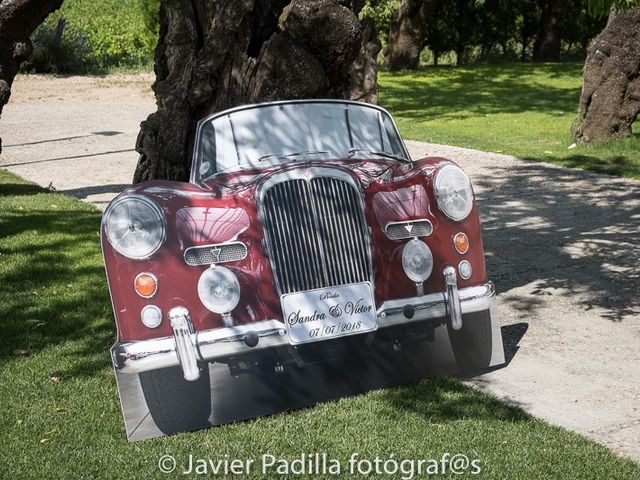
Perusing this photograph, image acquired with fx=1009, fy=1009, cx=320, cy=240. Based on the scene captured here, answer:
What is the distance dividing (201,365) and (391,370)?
1168 millimetres

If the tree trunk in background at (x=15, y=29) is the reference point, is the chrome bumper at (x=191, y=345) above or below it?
below

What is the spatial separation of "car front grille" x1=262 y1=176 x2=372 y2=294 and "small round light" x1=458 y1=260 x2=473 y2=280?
2.11 feet

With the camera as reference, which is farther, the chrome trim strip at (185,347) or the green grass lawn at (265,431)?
the chrome trim strip at (185,347)

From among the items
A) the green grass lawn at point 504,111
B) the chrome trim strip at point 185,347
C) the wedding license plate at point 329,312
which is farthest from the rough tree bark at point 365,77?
the chrome trim strip at point 185,347

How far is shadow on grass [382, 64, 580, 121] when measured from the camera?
24359 millimetres

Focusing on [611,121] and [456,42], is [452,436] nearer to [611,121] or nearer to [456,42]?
[611,121]

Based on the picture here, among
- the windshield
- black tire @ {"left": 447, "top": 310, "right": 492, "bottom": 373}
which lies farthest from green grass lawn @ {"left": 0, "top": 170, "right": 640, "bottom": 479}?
the windshield

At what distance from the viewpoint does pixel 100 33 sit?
38.6 metres

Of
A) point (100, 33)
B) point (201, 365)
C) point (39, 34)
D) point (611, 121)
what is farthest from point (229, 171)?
point (100, 33)

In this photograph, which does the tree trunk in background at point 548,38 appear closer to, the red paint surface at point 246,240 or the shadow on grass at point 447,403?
the red paint surface at point 246,240

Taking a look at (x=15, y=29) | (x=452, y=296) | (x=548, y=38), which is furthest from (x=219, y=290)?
(x=548, y=38)

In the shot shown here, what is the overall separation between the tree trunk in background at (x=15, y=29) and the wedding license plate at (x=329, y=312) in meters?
7.77

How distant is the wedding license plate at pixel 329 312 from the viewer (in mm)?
5492

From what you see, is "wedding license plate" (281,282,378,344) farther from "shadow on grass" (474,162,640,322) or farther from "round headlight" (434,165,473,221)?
"shadow on grass" (474,162,640,322)
